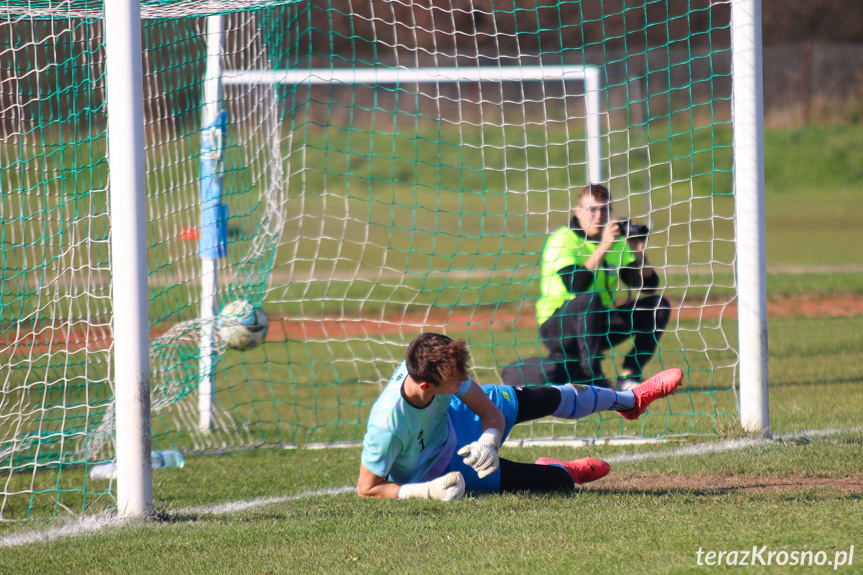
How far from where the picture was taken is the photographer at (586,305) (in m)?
5.92

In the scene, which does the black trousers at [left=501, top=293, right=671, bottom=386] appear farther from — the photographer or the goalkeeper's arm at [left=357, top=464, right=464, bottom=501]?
the goalkeeper's arm at [left=357, top=464, right=464, bottom=501]

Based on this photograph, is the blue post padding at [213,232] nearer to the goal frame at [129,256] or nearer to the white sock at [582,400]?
the goal frame at [129,256]

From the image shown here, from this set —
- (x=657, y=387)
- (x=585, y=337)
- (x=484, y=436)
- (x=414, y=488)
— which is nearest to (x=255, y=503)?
(x=414, y=488)

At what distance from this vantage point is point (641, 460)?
4.57 meters

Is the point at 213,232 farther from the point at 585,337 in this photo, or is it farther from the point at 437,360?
the point at 585,337

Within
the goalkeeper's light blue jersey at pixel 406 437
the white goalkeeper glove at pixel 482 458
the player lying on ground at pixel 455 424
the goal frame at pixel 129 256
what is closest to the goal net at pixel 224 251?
the goal frame at pixel 129 256

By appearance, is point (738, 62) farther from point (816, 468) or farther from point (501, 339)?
point (501, 339)

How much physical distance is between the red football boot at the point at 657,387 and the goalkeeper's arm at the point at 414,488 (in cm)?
116

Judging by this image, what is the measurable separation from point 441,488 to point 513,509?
0.33 m

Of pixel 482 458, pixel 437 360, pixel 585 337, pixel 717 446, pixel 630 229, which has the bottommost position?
pixel 717 446

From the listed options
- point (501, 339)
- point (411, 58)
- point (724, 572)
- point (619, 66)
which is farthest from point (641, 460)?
point (411, 58)

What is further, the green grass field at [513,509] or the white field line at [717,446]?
the white field line at [717,446]

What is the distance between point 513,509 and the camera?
12.2 ft

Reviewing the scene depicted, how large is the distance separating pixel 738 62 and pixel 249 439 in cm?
376
